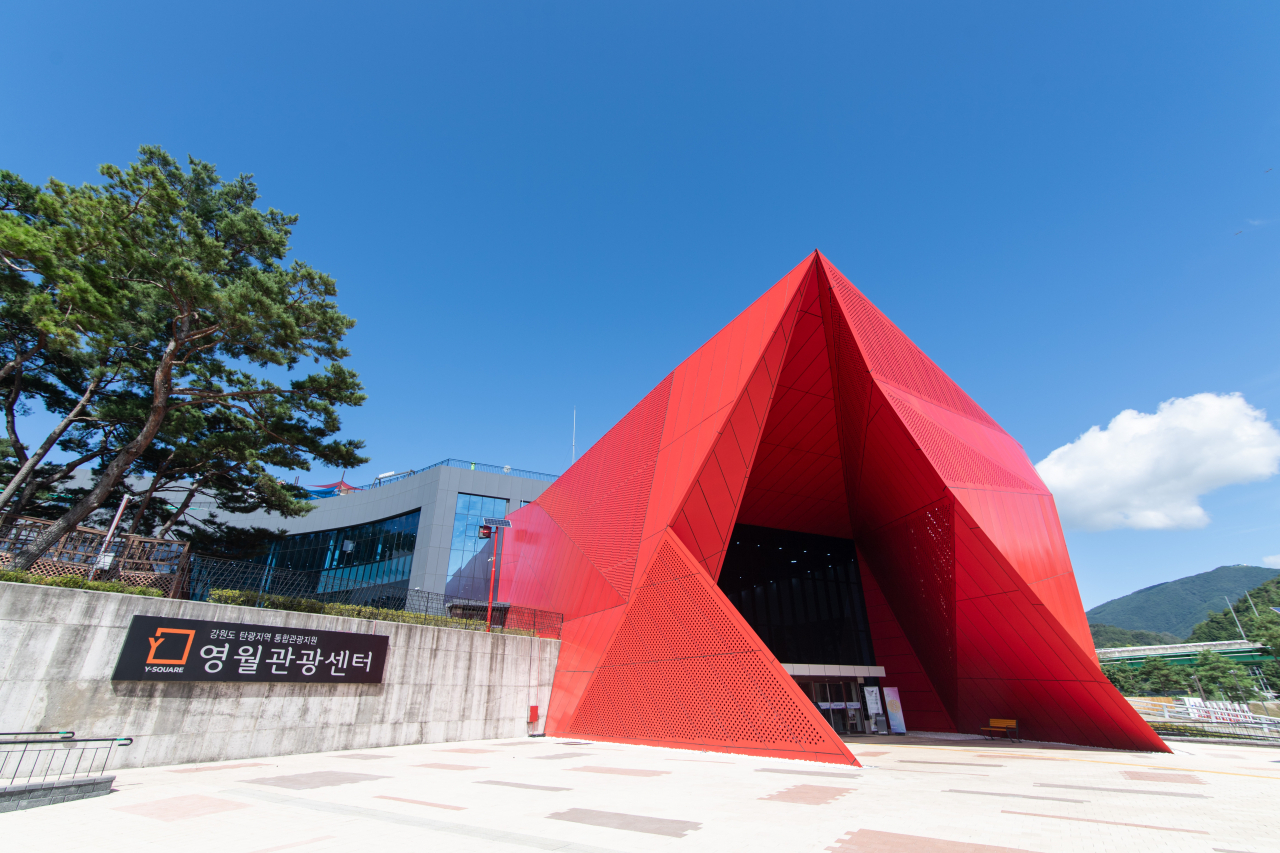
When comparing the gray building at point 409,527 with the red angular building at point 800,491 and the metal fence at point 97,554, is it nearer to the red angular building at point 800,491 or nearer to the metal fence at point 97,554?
the red angular building at point 800,491

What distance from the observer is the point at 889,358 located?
47.6 ft

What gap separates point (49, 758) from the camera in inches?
320

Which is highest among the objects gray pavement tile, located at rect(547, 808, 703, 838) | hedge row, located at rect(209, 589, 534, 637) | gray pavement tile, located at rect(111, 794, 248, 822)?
hedge row, located at rect(209, 589, 534, 637)

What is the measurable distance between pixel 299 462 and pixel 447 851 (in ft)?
52.0

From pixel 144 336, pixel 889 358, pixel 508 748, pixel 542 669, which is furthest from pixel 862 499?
pixel 144 336

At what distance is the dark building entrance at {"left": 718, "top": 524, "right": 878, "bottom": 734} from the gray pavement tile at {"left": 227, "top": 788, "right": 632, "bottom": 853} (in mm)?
20363

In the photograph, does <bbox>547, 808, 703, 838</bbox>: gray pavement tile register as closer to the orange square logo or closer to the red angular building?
the red angular building

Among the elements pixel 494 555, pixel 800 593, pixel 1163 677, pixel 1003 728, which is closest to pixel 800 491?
pixel 800 593

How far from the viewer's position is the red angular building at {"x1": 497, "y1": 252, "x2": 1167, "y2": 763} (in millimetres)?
11766

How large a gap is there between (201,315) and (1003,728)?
26.1 meters

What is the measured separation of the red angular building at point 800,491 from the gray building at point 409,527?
13199 millimetres

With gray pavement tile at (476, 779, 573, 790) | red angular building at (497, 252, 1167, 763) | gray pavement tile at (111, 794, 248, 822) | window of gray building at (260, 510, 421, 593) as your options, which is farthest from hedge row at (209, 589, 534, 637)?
window of gray building at (260, 510, 421, 593)

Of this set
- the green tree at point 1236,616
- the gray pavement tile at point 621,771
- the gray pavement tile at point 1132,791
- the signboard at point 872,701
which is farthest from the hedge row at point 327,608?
the green tree at point 1236,616

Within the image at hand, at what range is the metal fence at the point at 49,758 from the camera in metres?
7.61
